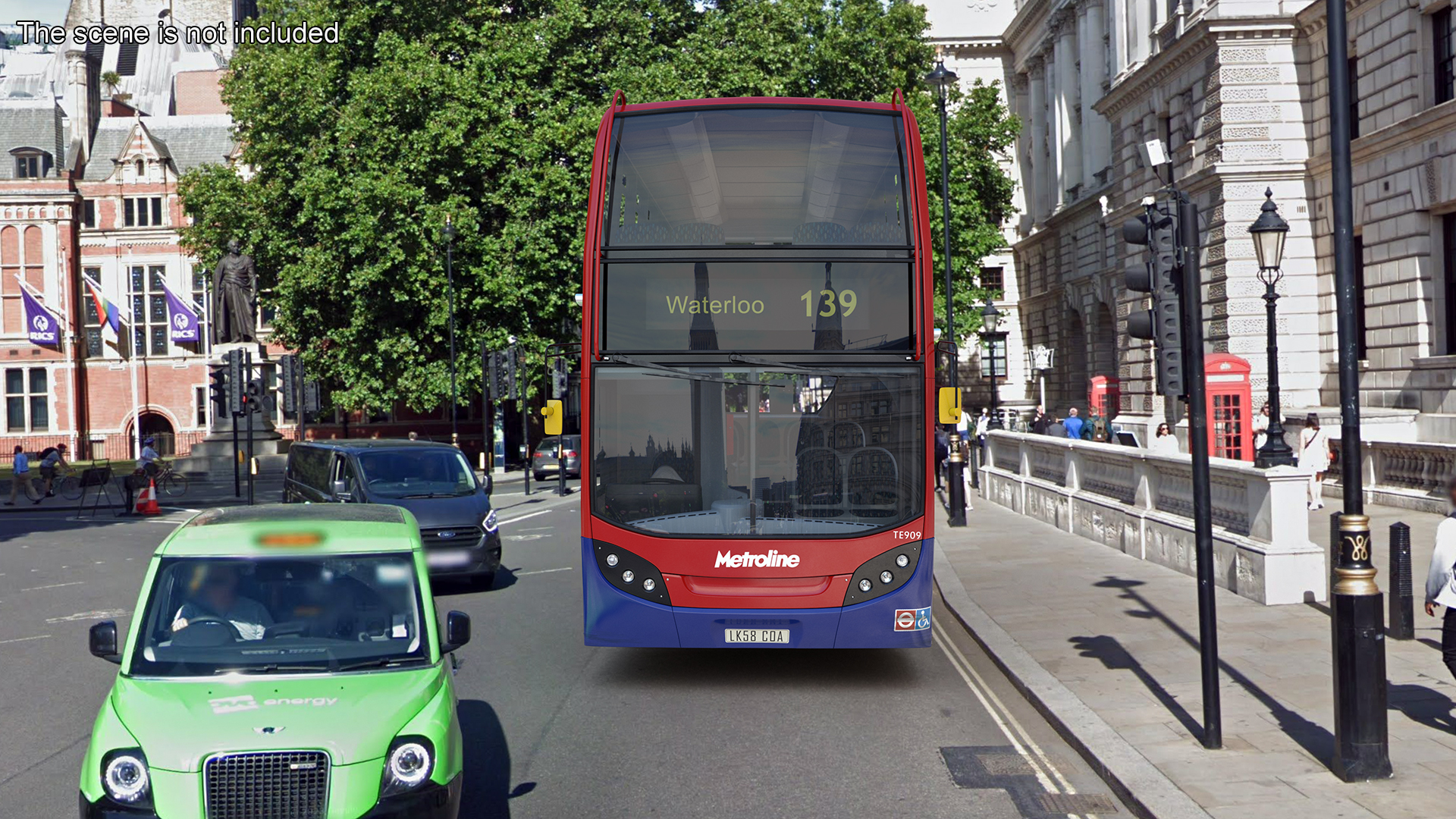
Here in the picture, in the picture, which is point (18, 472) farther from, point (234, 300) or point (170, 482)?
point (234, 300)

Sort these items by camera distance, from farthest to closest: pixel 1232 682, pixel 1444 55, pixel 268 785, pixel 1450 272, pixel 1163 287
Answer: pixel 1450 272, pixel 1444 55, pixel 1232 682, pixel 1163 287, pixel 268 785

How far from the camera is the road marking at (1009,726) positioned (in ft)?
24.2

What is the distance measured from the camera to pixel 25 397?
61.0 metres

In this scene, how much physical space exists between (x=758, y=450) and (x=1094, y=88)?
42180mm

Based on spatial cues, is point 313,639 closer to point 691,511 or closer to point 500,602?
point 691,511

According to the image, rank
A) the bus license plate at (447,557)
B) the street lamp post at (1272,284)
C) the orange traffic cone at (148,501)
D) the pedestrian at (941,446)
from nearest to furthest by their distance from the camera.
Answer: the bus license plate at (447,557) < the street lamp post at (1272,284) < the pedestrian at (941,446) < the orange traffic cone at (148,501)

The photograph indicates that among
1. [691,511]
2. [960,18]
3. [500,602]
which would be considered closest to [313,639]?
[691,511]

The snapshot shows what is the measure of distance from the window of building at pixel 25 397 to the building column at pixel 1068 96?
147 feet

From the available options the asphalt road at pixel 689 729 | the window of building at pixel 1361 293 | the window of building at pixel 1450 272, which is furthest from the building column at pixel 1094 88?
the asphalt road at pixel 689 729

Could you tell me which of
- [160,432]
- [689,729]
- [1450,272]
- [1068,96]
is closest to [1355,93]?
[1450,272]

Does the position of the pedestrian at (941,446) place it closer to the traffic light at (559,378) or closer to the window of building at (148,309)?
the traffic light at (559,378)

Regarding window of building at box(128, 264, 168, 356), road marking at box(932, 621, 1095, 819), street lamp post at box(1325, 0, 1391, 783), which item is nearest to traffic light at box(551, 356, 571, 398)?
road marking at box(932, 621, 1095, 819)

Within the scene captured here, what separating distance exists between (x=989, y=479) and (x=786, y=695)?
20.8 metres

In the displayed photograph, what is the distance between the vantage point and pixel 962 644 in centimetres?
1192
